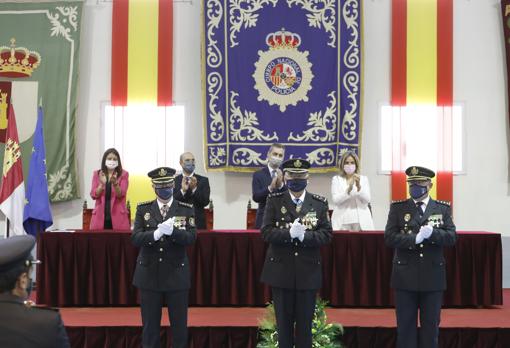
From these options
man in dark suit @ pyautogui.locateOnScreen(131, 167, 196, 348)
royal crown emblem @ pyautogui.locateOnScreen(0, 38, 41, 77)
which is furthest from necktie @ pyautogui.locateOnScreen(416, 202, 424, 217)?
royal crown emblem @ pyautogui.locateOnScreen(0, 38, 41, 77)

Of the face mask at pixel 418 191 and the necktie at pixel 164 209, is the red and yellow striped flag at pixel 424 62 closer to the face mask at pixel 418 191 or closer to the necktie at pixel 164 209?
the face mask at pixel 418 191

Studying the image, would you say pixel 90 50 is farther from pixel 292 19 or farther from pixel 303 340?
pixel 303 340

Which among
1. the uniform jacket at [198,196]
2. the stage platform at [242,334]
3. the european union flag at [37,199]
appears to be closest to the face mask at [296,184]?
A: the stage platform at [242,334]

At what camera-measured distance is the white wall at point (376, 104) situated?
27.2 ft

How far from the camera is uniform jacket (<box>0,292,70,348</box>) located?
6.64 ft

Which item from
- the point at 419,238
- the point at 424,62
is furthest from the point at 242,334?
the point at 424,62

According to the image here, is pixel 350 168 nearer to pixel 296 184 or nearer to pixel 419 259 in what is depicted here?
pixel 419 259

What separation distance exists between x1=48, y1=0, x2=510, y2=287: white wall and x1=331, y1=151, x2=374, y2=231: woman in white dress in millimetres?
1725

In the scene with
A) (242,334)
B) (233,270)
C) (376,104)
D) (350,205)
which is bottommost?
(242,334)

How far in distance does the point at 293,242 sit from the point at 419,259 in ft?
2.83

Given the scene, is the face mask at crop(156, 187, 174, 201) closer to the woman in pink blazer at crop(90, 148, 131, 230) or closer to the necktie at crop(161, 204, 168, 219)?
the necktie at crop(161, 204, 168, 219)

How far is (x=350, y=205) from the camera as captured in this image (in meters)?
6.59

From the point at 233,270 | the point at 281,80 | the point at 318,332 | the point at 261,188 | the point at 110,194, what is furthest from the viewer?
the point at 281,80

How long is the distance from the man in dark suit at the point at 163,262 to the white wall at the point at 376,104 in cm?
372
